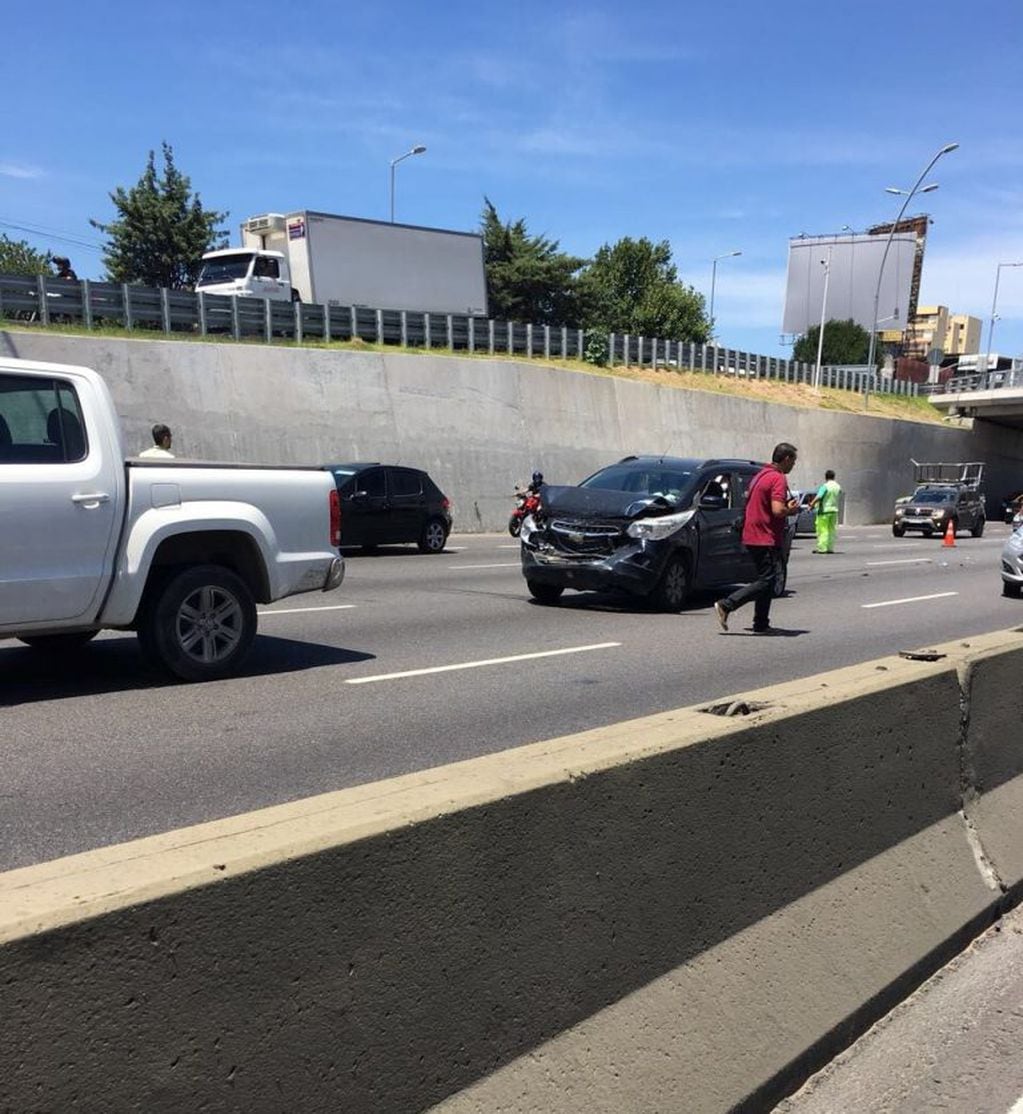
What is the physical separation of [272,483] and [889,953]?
5.46 metres

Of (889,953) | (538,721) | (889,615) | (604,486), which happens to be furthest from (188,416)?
Answer: (889,953)

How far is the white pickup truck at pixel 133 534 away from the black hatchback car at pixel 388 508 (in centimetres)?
1064

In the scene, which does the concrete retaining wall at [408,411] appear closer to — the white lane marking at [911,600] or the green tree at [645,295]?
the white lane marking at [911,600]

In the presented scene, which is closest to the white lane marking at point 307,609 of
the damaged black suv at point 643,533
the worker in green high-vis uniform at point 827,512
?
the damaged black suv at point 643,533

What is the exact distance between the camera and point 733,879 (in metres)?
3.23

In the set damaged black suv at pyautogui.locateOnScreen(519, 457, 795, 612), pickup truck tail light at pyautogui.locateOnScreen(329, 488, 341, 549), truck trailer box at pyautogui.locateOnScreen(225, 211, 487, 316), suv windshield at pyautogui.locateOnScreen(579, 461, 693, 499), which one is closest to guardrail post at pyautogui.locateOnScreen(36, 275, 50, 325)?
truck trailer box at pyautogui.locateOnScreen(225, 211, 487, 316)

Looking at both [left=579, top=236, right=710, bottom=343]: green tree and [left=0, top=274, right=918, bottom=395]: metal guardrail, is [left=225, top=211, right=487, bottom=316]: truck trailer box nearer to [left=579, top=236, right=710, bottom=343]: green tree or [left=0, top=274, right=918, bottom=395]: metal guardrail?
[left=0, top=274, right=918, bottom=395]: metal guardrail

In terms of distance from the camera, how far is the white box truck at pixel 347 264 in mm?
30703

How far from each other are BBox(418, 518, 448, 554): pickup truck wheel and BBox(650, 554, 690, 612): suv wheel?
8.22 metres

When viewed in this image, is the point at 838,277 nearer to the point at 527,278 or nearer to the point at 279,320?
the point at 527,278

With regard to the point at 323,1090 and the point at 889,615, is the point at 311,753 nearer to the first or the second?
the point at 323,1090

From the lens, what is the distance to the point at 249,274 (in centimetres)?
3011

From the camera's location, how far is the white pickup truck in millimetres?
6375

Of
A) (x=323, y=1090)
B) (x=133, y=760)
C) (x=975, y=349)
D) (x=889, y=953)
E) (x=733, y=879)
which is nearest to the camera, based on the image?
(x=323, y=1090)
